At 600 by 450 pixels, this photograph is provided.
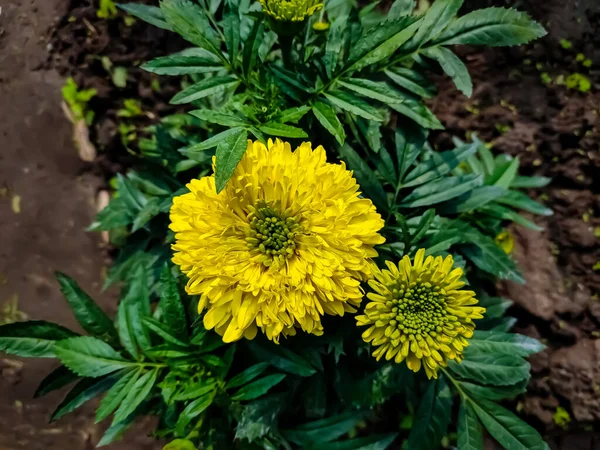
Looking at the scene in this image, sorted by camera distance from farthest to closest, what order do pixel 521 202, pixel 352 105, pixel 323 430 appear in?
pixel 521 202 → pixel 323 430 → pixel 352 105

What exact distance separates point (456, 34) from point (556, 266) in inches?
40.9

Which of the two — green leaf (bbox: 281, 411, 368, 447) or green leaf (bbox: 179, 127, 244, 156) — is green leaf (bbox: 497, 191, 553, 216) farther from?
green leaf (bbox: 179, 127, 244, 156)

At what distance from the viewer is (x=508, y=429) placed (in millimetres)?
1423

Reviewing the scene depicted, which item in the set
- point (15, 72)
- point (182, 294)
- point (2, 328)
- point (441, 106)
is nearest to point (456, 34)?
point (441, 106)

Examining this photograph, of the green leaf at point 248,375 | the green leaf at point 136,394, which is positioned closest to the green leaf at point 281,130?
the green leaf at point 248,375

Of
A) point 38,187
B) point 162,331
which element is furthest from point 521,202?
point 38,187

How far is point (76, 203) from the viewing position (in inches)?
86.9

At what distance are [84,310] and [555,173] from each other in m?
1.73

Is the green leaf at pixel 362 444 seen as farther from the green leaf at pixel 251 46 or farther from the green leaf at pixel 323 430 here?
the green leaf at pixel 251 46

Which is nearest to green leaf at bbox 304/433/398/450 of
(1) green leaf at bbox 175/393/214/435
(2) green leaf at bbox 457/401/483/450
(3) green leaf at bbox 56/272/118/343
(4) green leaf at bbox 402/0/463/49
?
(2) green leaf at bbox 457/401/483/450

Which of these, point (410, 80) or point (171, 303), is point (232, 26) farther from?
point (171, 303)

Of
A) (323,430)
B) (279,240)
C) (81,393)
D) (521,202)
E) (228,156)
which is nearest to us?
(228,156)

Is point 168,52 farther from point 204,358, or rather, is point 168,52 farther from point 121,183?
point 204,358

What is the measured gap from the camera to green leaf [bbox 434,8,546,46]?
4.14 feet
